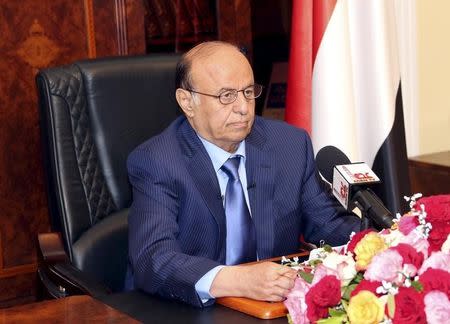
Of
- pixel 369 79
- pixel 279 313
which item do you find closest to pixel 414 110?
pixel 369 79

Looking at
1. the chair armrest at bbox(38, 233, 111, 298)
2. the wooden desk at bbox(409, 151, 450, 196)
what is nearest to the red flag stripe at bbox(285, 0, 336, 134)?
the wooden desk at bbox(409, 151, 450, 196)

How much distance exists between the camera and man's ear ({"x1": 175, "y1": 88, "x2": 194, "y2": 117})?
250 cm

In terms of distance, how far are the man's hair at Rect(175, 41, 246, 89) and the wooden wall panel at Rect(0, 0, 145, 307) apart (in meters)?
1.53

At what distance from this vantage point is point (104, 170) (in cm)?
263

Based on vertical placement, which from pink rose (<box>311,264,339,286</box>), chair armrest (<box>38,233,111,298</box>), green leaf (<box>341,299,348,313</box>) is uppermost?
pink rose (<box>311,264,339,286</box>)

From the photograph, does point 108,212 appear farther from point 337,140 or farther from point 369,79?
point 369,79

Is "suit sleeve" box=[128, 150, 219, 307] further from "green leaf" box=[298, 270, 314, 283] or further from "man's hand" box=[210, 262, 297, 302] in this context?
"green leaf" box=[298, 270, 314, 283]

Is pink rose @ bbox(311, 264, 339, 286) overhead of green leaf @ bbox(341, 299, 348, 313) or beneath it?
overhead

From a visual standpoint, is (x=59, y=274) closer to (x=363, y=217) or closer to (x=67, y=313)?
(x=67, y=313)

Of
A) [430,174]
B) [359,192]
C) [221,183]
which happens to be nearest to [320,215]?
[221,183]

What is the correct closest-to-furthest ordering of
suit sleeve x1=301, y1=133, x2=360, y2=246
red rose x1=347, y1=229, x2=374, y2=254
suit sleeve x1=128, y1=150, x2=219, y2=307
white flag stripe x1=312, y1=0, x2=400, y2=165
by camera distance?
red rose x1=347, y1=229, x2=374, y2=254
suit sleeve x1=128, y1=150, x2=219, y2=307
suit sleeve x1=301, y1=133, x2=360, y2=246
white flag stripe x1=312, y1=0, x2=400, y2=165

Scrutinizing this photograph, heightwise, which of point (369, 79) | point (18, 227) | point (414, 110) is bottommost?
point (18, 227)

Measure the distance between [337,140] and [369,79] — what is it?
27cm

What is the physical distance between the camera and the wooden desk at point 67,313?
1.77 metres
